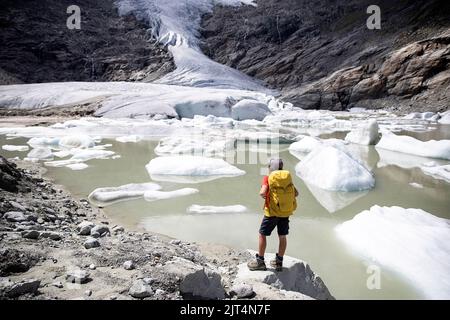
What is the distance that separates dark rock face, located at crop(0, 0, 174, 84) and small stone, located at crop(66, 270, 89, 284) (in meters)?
37.5

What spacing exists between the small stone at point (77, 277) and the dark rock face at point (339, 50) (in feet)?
89.5

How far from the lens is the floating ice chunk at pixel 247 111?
20641 mm

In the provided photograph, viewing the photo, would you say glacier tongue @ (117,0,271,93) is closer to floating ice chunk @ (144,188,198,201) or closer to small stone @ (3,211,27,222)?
floating ice chunk @ (144,188,198,201)

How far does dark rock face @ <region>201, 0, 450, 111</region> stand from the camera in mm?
27703

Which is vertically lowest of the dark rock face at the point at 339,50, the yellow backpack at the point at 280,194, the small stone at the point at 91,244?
the small stone at the point at 91,244

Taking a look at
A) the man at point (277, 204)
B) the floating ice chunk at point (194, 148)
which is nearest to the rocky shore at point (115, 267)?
the man at point (277, 204)

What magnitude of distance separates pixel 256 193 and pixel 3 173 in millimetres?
4321

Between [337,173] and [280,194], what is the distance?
4341 mm

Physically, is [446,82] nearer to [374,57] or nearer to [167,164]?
[374,57]

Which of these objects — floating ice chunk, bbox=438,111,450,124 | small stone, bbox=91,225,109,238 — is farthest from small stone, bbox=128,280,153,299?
floating ice chunk, bbox=438,111,450,124

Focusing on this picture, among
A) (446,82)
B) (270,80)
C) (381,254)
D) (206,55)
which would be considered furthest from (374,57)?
(381,254)

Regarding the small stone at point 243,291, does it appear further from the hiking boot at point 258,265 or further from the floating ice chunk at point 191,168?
the floating ice chunk at point 191,168

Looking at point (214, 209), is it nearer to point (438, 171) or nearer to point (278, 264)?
point (278, 264)

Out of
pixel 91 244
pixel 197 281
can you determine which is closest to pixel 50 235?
pixel 91 244
